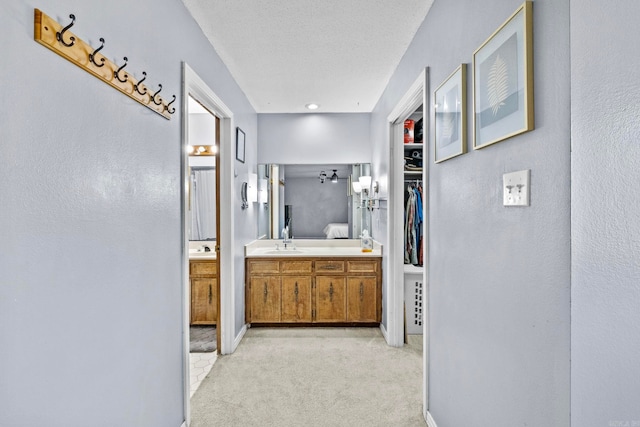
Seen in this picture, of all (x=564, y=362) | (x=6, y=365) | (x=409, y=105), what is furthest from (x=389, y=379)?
(x=6, y=365)

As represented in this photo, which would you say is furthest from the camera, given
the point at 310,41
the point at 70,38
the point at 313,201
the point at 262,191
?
the point at 313,201

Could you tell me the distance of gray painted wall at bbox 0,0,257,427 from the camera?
2.89 ft

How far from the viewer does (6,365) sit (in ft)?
2.78

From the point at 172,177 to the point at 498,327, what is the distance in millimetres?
1661

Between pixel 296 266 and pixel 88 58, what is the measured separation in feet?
9.46

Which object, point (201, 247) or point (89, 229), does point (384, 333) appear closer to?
point (201, 247)

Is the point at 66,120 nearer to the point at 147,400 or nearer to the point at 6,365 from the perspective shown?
the point at 6,365

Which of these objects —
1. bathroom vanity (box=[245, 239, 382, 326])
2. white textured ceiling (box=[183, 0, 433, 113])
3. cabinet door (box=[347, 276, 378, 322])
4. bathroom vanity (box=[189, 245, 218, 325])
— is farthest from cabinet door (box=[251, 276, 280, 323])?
white textured ceiling (box=[183, 0, 433, 113])

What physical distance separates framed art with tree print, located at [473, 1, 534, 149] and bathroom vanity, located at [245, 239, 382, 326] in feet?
Result: 8.27

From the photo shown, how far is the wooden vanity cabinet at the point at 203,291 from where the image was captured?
143 inches

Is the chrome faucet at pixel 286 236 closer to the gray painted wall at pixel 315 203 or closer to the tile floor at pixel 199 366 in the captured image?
the gray painted wall at pixel 315 203

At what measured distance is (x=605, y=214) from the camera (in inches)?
26.1

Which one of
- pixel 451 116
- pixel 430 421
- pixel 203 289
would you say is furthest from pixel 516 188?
pixel 203 289

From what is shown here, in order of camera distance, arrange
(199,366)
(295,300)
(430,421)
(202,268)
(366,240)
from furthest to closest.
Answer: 1. (366,240)
2. (295,300)
3. (202,268)
4. (199,366)
5. (430,421)
